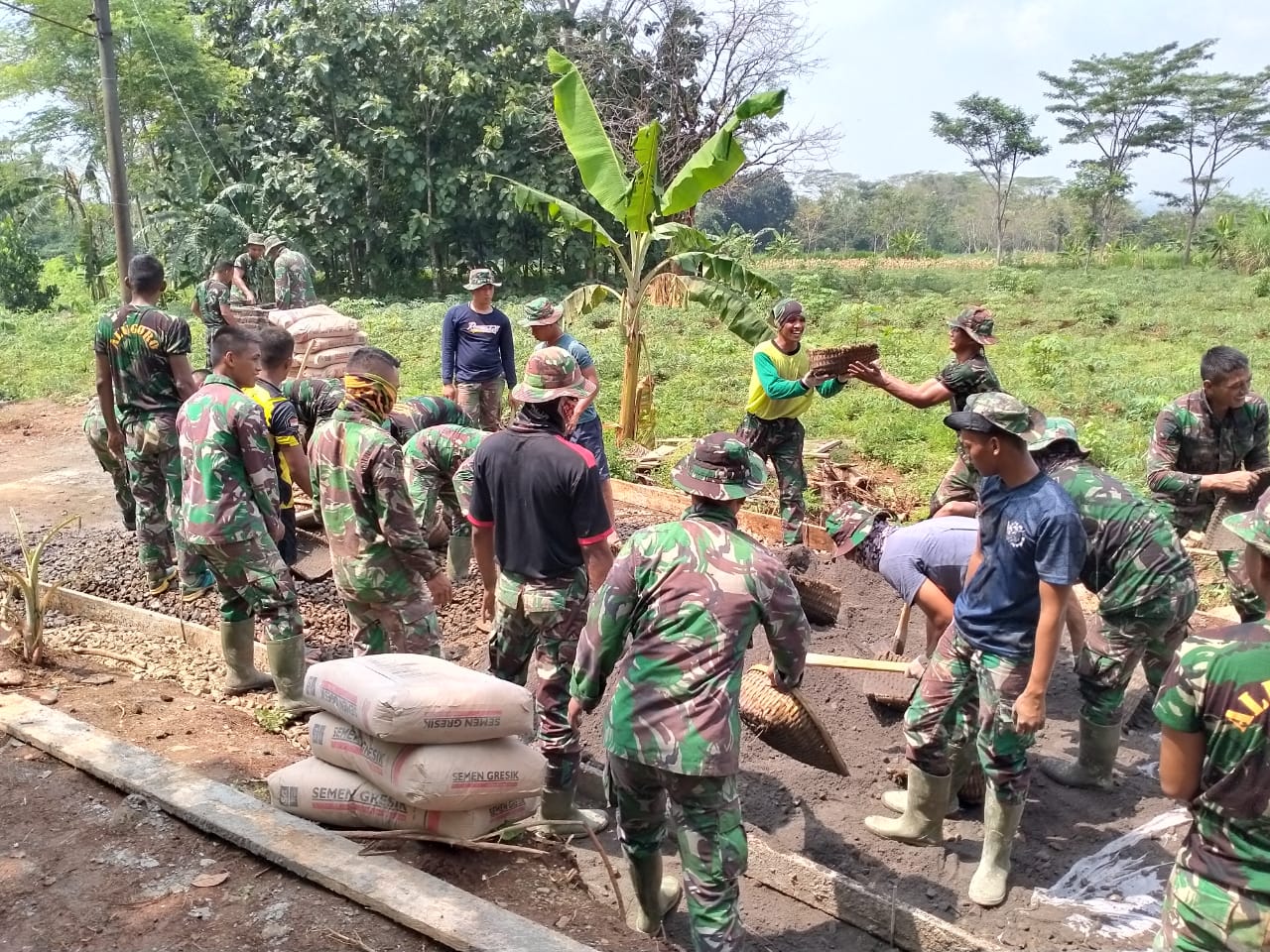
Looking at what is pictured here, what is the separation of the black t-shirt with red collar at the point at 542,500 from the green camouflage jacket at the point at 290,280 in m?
7.35

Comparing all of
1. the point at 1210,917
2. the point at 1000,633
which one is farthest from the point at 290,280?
the point at 1210,917

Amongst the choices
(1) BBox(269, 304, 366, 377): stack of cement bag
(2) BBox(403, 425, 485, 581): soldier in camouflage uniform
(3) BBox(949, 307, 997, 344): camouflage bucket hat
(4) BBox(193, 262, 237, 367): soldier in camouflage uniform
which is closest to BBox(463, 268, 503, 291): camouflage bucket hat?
(1) BBox(269, 304, 366, 377): stack of cement bag

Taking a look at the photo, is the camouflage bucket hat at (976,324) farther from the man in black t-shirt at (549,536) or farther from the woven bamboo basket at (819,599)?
the man in black t-shirt at (549,536)

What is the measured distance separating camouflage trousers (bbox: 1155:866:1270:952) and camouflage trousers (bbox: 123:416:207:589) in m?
5.65

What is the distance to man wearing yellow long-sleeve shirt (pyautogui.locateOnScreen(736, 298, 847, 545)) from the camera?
22.5ft

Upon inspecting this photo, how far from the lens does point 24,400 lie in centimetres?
1466

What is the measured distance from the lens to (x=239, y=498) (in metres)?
4.96

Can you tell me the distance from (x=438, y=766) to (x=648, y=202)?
6.79 meters

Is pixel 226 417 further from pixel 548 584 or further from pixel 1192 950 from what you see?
pixel 1192 950

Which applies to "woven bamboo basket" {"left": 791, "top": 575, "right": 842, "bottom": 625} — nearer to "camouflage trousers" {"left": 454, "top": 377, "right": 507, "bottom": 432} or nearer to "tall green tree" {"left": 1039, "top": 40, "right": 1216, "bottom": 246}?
"camouflage trousers" {"left": 454, "top": 377, "right": 507, "bottom": 432}

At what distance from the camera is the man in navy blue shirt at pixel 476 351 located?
825cm

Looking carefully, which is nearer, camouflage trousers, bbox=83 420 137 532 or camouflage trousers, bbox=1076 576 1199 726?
camouflage trousers, bbox=1076 576 1199 726

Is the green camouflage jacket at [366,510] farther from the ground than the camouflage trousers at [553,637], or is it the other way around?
the green camouflage jacket at [366,510]

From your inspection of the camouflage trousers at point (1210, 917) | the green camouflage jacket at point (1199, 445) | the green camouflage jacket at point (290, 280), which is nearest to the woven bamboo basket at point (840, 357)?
the green camouflage jacket at point (1199, 445)
